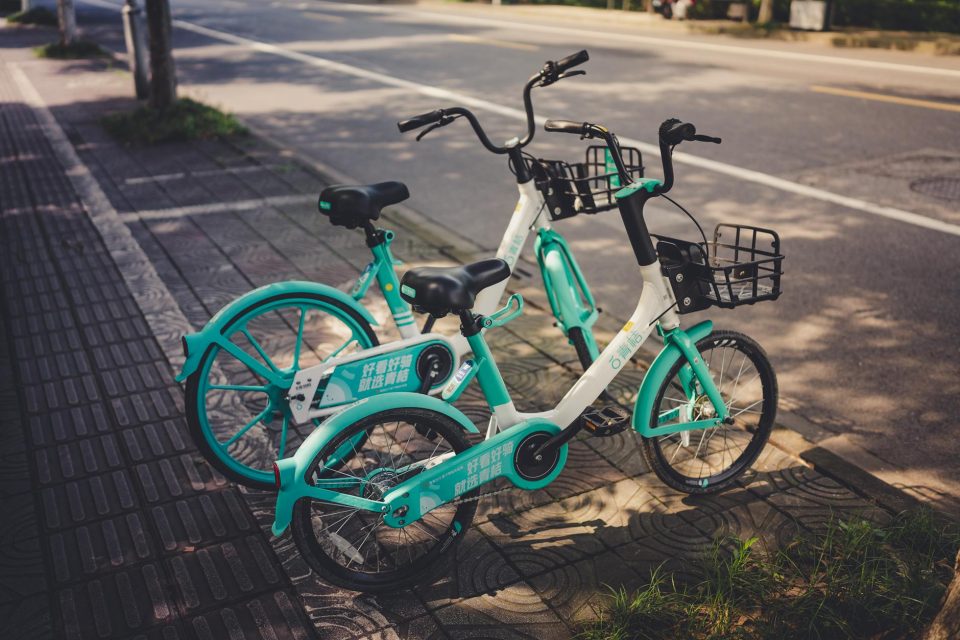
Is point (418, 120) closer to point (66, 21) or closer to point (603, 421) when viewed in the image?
point (603, 421)

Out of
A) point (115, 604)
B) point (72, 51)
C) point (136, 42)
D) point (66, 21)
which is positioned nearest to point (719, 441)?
point (115, 604)

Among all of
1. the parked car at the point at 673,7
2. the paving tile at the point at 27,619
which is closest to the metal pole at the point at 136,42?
the paving tile at the point at 27,619

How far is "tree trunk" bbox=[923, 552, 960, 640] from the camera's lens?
2.48 metres

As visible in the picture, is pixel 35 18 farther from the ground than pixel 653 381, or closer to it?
farther from the ground

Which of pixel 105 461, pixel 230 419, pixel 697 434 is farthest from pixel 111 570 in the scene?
pixel 697 434

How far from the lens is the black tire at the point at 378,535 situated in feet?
10.0

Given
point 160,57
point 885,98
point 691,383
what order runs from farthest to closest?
point 885,98 < point 160,57 < point 691,383

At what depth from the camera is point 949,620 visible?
251 centimetres

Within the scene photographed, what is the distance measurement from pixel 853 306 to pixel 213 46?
17.3 meters

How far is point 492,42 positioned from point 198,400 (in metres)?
16.5

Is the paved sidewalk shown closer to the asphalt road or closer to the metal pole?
the asphalt road

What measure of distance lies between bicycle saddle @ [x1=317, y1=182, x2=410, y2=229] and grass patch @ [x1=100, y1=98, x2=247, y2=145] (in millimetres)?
7587

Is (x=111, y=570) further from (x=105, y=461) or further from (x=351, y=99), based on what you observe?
(x=351, y=99)

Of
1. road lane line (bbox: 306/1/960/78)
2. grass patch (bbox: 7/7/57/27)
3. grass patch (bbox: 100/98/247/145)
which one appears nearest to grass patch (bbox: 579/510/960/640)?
grass patch (bbox: 100/98/247/145)
